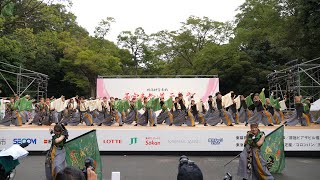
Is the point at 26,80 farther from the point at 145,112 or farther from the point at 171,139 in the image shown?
the point at 171,139

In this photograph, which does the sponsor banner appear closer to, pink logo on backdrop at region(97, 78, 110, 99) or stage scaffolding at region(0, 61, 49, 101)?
stage scaffolding at region(0, 61, 49, 101)

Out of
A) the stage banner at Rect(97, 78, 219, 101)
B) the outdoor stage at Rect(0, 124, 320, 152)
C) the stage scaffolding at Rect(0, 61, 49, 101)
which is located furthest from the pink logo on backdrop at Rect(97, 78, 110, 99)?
the outdoor stage at Rect(0, 124, 320, 152)

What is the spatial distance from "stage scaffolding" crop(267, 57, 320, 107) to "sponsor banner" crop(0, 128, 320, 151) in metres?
5.96

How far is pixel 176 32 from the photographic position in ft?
92.3

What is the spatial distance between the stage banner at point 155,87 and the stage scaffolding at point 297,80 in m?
3.68

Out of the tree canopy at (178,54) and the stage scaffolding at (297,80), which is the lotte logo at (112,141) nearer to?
the stage scaffolding at (297,80)

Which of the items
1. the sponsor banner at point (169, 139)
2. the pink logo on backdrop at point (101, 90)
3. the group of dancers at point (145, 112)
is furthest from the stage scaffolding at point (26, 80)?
the sponsor banner at point (169, 139)

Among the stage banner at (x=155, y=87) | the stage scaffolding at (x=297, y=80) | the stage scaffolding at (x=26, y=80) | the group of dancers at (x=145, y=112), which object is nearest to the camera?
the group of dancers at (x=145, y=112)

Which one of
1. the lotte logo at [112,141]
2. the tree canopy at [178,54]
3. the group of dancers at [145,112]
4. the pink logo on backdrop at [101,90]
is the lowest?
the lotte logo at [112,141]

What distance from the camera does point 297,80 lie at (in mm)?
16266

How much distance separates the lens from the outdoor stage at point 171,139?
32.8 ft

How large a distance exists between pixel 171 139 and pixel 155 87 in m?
10.1

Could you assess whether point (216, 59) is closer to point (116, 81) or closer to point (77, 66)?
point (116, 81)

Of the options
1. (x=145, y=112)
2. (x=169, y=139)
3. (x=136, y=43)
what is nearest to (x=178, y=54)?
(x=136, y=43)
